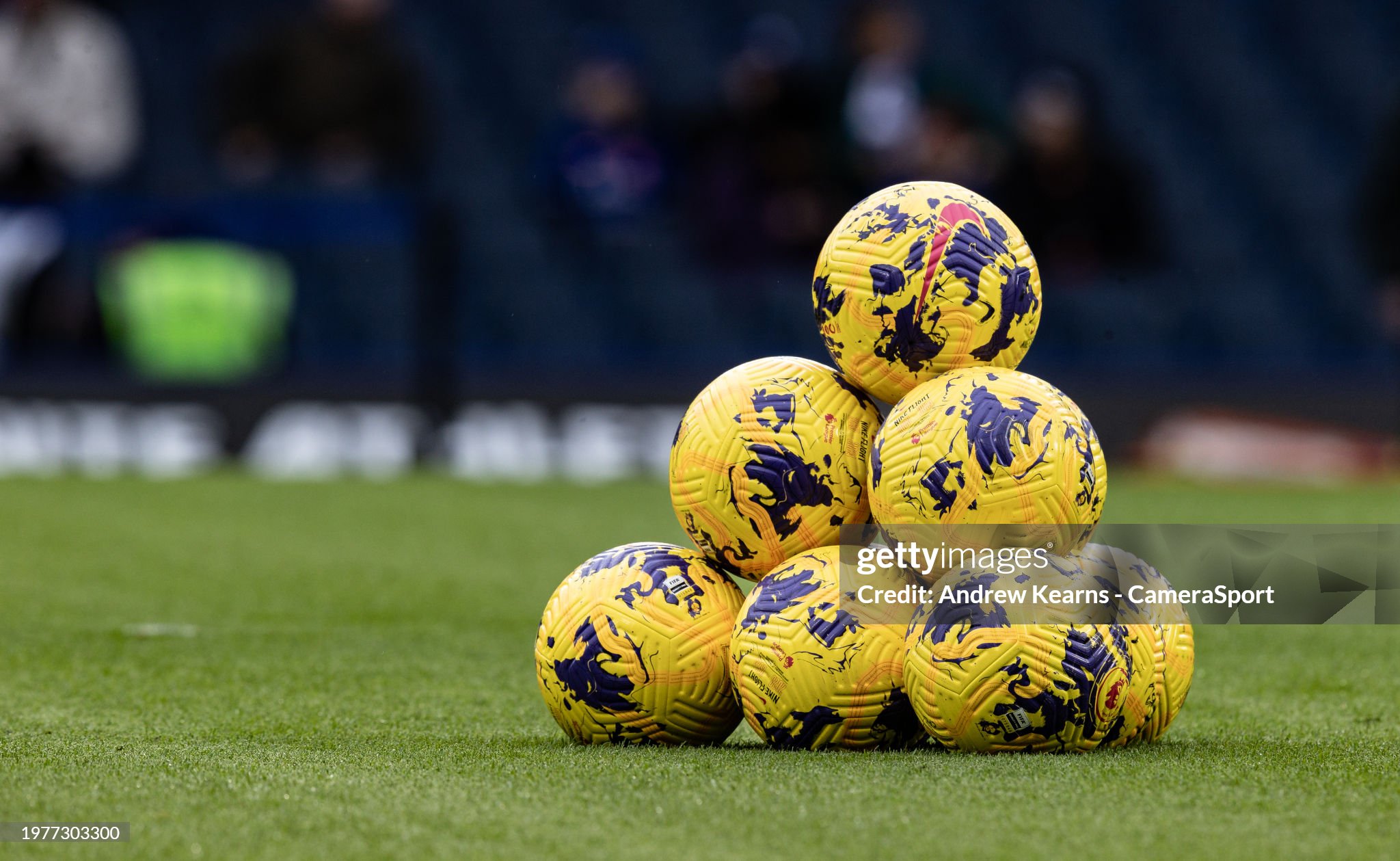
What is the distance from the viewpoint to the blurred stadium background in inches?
458

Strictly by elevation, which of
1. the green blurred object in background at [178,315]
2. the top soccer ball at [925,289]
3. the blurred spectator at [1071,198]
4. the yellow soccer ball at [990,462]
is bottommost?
the green blurred object in background at [178,315]

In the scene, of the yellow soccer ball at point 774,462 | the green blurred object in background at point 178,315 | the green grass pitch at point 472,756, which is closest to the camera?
the green grass pitch at point 472,756

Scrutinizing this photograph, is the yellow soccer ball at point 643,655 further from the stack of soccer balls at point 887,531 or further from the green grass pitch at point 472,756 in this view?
the green grass pitch at point 472,756

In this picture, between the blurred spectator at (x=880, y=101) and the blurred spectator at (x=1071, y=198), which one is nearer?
the blurred spectator at (x=1071, y=198)

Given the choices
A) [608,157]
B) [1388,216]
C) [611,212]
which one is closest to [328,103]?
[608,157]

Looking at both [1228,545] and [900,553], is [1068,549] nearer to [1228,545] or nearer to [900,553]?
[900,553]

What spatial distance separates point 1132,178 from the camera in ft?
40.0

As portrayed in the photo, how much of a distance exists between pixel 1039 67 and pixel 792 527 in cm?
1183

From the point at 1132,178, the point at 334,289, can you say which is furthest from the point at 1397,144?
the point at 334,289

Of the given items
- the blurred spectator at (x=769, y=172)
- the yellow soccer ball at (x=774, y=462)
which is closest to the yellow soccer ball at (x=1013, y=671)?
the yellow soccer ball at (x=774, y=462)

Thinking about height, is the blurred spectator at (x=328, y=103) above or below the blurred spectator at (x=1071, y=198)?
above

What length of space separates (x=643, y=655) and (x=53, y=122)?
34.8 feet

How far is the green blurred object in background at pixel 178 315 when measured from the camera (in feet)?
38.2

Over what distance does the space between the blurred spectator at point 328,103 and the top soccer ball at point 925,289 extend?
9.51m
